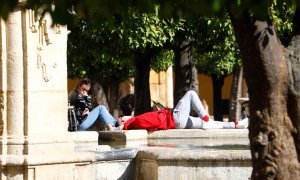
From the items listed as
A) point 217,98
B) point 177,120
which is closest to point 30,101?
point 177,120

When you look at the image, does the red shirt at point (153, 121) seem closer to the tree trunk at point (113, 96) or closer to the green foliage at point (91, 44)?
the green foliage at point (91, 44)

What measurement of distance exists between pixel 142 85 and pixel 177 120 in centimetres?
834

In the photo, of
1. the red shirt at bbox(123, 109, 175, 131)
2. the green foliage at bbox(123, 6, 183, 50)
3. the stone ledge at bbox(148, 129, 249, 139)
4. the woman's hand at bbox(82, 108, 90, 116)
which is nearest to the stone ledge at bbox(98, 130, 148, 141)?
the stone ledge at bbox(148, 129, 249, 139)

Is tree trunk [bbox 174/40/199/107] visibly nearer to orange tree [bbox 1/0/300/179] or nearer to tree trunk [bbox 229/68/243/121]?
tree trunk [bbox 229/68/243/121]

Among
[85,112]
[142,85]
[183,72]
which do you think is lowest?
[85,112]

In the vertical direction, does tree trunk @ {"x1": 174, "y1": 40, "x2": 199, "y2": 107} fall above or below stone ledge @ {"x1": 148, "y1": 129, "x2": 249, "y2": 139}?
above

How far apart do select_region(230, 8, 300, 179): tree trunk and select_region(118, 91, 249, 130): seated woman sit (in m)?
8.35

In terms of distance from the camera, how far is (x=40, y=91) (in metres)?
11.0

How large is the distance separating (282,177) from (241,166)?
11.1 feet

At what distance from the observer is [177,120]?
16859mm

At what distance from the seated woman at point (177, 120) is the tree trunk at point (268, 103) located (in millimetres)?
8349

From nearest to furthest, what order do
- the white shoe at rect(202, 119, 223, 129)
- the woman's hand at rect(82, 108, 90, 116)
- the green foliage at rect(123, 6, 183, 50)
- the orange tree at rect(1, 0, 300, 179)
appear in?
the orange tree at rect(1, 0, 300, 179)
the white shoe at rect(202, 119, 223, 129)
the woman's hand at rect(82, 108, 90, 116)
the green foliage at rect(123, 6, 183, 50)

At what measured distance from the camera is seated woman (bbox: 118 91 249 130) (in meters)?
16.2

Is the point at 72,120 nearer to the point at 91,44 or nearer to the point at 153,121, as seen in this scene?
the point at 153,121
